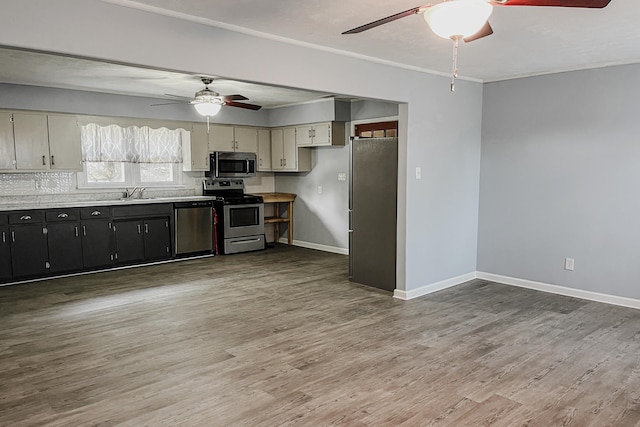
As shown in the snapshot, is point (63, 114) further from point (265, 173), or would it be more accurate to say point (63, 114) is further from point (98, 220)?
point (265, 173)

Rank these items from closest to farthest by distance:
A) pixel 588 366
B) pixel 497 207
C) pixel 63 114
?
pixel 588 366 < pixel 497 207 < pixel 63 114

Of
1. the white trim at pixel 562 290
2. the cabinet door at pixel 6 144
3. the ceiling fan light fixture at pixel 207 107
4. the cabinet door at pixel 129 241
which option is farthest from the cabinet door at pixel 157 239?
the white trim at pixel 562 290

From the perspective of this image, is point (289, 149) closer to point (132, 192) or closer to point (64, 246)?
point (132, 192)

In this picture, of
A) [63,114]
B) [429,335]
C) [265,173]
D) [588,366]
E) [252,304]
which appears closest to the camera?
[588,366]

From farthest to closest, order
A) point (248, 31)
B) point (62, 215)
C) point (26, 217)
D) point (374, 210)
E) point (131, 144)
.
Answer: point (131, 144) < point (62, 215) < point (26, 217) < point (374, 210) < point (248, 31)

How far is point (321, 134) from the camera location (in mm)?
7324

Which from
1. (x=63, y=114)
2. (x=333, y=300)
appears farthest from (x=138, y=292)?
(x=63, y=114)

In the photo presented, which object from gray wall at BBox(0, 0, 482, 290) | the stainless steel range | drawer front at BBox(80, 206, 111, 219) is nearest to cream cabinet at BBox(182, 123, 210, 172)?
the stainless steel range

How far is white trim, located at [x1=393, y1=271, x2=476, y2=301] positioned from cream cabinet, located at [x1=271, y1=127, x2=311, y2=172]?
3.38 metres

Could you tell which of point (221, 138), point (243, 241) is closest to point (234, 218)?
point (243, 241)

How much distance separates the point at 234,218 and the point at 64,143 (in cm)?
257

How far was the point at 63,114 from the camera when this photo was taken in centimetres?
609

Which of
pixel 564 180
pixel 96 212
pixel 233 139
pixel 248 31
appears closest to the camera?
pixel 248 31

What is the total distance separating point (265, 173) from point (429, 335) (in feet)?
17.9
